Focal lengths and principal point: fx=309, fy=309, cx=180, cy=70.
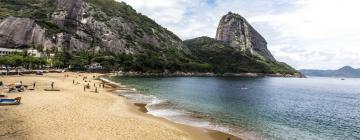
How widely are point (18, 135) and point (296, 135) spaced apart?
33.6 meters

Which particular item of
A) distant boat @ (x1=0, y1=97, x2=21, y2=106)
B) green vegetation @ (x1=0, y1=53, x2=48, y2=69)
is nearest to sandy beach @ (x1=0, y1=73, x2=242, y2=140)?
distant boat @ (x1=0, y1=97, x2=21, y2=106)

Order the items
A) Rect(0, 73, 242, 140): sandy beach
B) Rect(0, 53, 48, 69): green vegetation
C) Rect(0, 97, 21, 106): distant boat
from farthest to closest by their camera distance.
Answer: Rect(0, 53, 48, 69): green vegetation < Rect(0, 97, 21, 106): distant boat < Rect(0, 73, 242, 140): sandy beach

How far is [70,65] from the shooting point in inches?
7480

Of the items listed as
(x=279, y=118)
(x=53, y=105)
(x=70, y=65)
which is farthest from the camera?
(x=70, y=65)

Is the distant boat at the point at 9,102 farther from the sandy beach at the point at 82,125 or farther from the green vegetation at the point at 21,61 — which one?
the green vegetation at the point at 21,61

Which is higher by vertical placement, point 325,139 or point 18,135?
point 18,135

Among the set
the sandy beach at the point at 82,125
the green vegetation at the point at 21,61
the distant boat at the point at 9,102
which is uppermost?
the green vegetation at the point at 21,61

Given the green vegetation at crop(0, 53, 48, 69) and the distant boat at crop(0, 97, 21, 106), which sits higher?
the green vegetation at crop(0, 53, 48, 69)

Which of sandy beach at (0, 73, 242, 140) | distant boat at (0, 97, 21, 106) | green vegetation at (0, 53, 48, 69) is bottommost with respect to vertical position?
sandy beach at (0, 73, 242, 140)

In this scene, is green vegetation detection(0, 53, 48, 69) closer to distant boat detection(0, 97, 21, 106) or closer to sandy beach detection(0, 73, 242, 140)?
sandy beach detection(0, 73, 242, 140)

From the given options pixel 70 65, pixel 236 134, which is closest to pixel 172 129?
pixel 236 134

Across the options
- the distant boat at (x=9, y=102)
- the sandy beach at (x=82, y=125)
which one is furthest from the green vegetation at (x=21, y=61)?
the distant boat at (x=9, y=102)

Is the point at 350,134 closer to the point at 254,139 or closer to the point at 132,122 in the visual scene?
the point at 254,139

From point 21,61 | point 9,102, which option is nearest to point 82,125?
point 9,102
